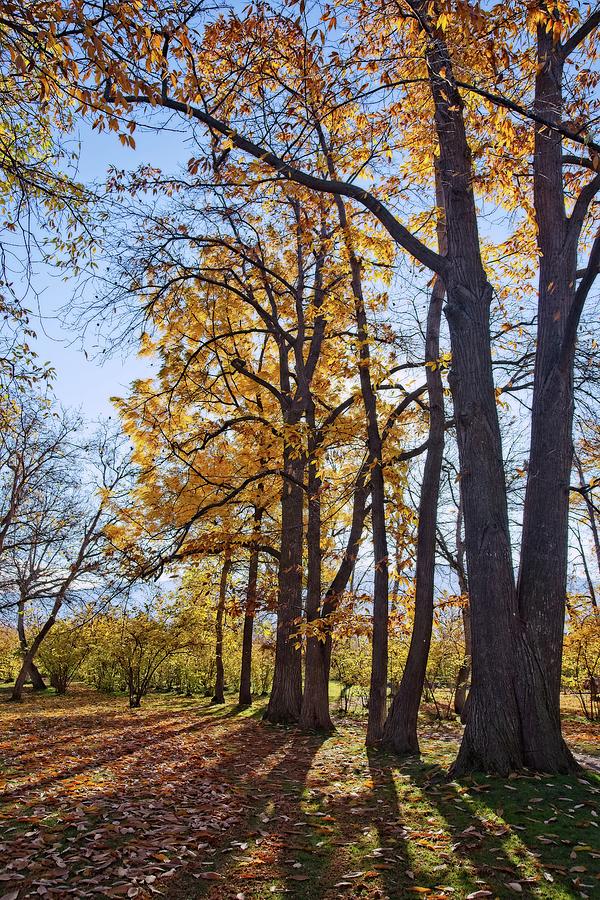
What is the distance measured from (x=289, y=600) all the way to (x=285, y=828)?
6809mm

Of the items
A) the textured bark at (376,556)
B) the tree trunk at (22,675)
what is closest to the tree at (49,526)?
the tree trunk at (22,675)

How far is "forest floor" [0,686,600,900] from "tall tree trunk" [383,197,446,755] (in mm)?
474

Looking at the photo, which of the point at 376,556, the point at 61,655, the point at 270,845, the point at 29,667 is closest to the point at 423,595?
the point at 376,556

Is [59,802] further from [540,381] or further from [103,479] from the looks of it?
[103,479]

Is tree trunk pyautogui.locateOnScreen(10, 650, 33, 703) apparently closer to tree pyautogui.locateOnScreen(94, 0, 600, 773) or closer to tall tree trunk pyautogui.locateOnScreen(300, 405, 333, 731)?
tall tree trunk pyautogui.locateOnScreen(300, 405, 333, 731)

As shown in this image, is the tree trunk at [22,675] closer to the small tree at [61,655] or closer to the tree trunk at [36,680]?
the small tree at [61,655]

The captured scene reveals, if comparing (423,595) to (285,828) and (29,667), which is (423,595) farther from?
(29,667)

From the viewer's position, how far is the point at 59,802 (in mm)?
4793

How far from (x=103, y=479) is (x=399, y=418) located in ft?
41.3

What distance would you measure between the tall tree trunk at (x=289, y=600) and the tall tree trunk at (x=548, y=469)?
18.6ft

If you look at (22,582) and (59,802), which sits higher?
(22,582)

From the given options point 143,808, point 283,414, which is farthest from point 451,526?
point 143,808

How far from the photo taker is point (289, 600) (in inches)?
443

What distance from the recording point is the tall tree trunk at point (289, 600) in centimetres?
1134
